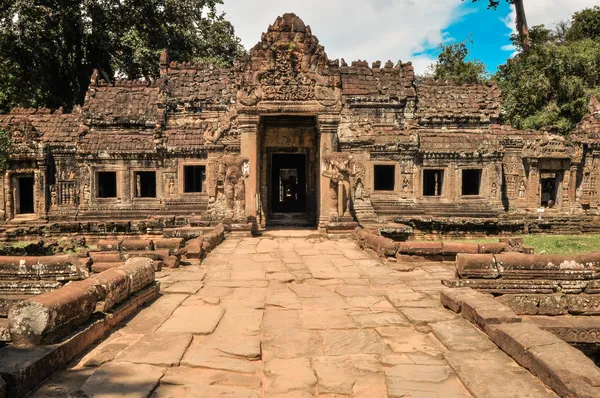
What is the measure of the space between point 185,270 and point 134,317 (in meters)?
2.62

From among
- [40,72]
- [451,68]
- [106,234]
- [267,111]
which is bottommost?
[106,234]

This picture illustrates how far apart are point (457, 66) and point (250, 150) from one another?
3083 centimetres

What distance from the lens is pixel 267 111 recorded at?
1236 cm

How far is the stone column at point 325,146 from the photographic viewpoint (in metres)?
12.4

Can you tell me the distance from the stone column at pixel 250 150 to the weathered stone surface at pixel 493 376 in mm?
9049

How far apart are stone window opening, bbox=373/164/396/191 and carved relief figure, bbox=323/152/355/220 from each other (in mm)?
7038

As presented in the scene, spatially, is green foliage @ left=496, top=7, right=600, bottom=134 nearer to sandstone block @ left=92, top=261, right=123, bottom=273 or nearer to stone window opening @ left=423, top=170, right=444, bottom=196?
stone window opening @ left=423, top=170, right=444, bottom=196

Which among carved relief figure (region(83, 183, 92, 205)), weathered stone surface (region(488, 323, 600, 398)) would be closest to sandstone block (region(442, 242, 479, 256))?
weathered stone surface (region(488, 323, 600, 398))

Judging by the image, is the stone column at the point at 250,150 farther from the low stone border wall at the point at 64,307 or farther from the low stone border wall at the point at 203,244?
the low stone border wall at the point at 64,307

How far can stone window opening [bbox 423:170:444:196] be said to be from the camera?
19336 mm

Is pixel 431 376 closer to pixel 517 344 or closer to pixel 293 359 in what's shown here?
pixel 517 344

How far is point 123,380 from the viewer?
338cm

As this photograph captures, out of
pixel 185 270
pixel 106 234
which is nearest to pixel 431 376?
pixel 185 270

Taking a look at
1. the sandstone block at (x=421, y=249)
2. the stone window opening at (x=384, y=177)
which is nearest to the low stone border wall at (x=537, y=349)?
the sandstone block at (x=421, y=249)
